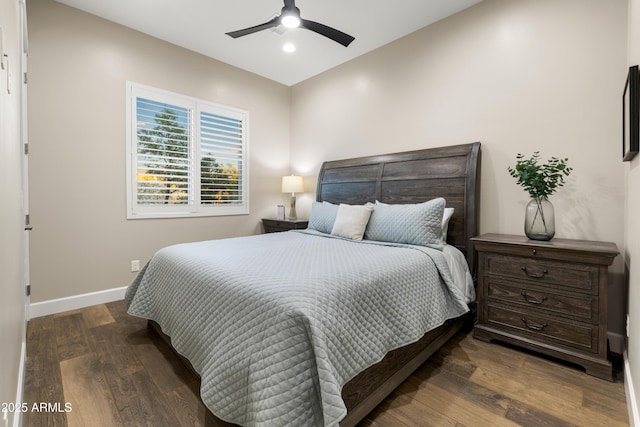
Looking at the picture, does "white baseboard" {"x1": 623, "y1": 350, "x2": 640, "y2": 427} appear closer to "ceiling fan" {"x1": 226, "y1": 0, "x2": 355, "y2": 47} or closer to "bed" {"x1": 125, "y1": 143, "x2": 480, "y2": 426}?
"bed" {"x1": 125, "y1": 143, "x2": 480, "y2": 426}

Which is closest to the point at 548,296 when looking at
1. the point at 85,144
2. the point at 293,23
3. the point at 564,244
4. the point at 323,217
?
the point at 564,244

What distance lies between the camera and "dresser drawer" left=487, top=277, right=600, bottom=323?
75.1 inches

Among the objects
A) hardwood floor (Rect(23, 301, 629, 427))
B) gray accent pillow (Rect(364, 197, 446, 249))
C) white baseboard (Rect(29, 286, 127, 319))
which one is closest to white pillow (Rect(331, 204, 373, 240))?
gray accent pillow (Rect(364, 197, 446, 249))

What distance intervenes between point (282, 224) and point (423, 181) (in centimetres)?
195

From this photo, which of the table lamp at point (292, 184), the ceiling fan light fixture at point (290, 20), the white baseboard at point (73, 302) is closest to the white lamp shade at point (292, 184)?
the table lamp at point (292, 184)

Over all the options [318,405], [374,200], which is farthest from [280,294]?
[374,200]

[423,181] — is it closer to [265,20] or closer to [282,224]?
[282,224]

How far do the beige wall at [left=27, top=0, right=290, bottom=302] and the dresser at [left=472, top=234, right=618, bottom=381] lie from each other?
130 inches

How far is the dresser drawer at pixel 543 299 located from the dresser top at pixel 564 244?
0.30m

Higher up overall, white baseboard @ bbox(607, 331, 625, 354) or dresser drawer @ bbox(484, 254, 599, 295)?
dresser drawer @ bbox(484, 254, 599, 295)

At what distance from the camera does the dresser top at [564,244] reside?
6.07 ft

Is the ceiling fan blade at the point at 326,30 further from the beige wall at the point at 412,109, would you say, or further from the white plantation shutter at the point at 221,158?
the white plantation shutter at the point at 221,158

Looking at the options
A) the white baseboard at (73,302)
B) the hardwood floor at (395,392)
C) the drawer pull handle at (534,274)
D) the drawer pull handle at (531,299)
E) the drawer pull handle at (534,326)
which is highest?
the drawer pull handle at (534,274)

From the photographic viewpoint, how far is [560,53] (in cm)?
238
